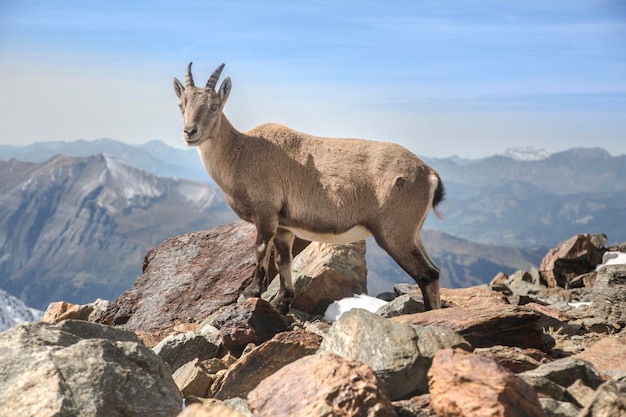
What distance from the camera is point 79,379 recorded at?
317 inches

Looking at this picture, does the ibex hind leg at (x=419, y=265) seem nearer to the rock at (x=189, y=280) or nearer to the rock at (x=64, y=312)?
the rock at (x=189, y=280)

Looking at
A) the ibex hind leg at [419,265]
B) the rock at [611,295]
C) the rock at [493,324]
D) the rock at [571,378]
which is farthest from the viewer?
the rock at [611,295]

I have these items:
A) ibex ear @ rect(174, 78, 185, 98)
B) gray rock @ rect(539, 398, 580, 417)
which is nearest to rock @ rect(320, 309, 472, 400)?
gray rock @ rect(539, 398, 580, 417)

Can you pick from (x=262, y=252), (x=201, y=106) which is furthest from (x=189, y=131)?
(x=262, y=252)

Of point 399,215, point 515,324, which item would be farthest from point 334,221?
point 515,324

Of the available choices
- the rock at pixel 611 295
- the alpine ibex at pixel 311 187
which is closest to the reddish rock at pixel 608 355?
the alpine ibex at pixel 311 187

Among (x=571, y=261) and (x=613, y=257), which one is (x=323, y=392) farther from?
(x=571, y=261)

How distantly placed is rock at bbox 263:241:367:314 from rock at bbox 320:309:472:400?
21.2 ft

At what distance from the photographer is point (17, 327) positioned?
9.36m

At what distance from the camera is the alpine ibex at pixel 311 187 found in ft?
47.9

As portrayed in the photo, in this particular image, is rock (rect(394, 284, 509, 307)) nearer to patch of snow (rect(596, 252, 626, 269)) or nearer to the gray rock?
the gray rock

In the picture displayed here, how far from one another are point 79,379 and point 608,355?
8.90 meters

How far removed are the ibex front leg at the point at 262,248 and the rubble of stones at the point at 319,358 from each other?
35.7 inches

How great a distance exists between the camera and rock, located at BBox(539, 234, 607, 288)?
2896cm
